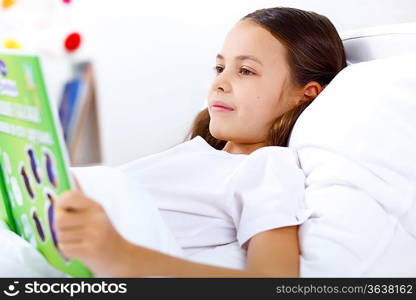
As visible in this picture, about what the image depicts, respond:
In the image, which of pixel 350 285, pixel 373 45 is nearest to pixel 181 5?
pixel 373 45

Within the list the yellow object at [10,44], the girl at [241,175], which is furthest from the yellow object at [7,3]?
the girl at [241,175]

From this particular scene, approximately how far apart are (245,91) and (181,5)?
1093mm

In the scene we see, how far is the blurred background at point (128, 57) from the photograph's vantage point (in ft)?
6.87

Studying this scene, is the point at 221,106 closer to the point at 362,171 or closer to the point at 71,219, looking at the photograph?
the point at 362,171

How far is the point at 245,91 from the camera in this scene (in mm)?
1145

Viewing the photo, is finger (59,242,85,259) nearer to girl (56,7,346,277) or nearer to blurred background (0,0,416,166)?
girl (56,7,346,277)

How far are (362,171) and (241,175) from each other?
187 millimetres

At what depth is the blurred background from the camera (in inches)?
82.4

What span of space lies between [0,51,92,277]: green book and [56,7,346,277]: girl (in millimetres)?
56

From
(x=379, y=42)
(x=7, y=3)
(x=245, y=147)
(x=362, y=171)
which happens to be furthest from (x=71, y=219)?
(x=7, y=3)

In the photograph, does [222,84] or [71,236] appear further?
[222,84]

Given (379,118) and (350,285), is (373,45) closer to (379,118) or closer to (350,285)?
(379,118)

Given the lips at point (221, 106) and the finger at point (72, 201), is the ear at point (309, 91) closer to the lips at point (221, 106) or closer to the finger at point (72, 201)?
the lips at point (221, 106)

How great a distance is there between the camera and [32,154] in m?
0.75
